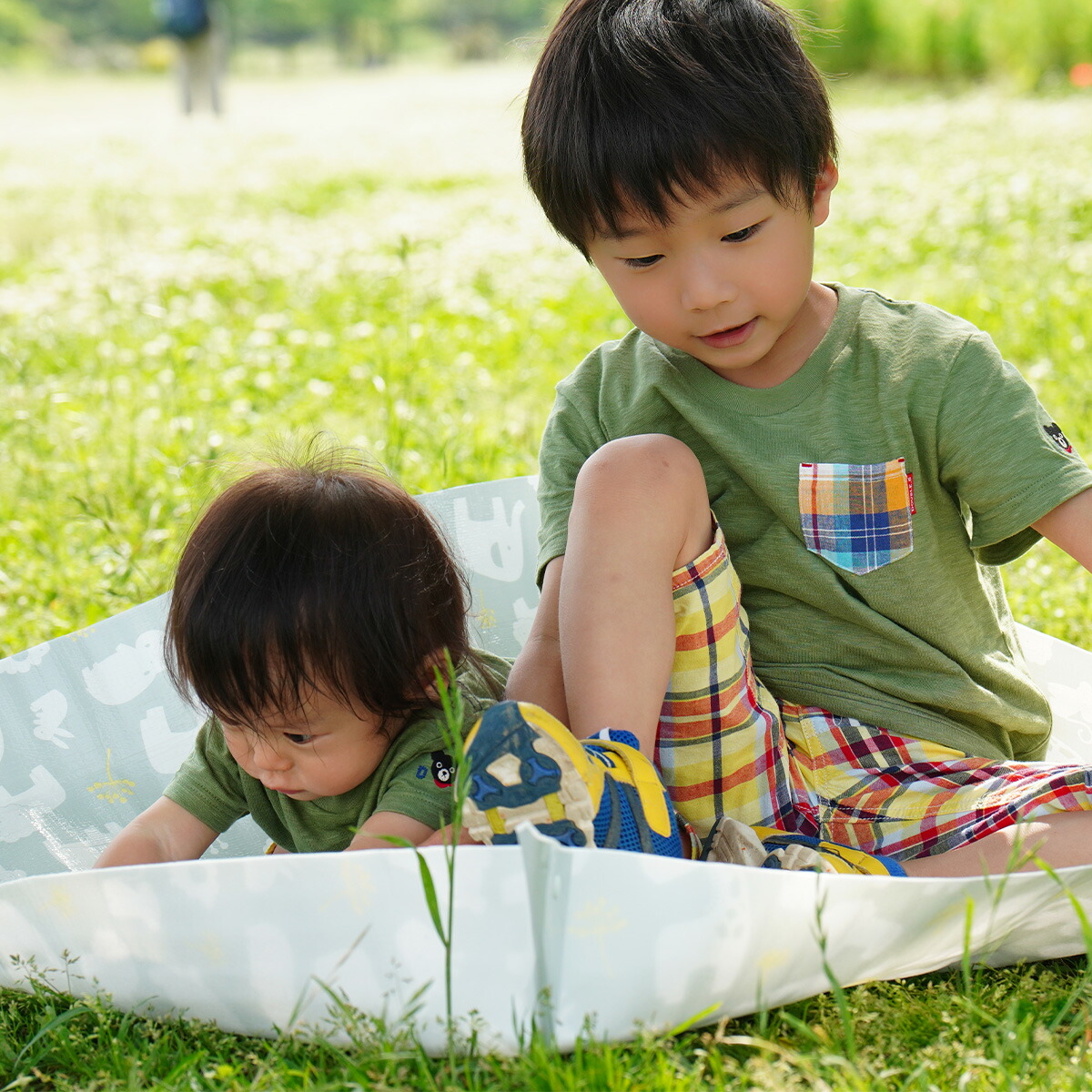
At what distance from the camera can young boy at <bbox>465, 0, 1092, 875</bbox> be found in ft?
4.42

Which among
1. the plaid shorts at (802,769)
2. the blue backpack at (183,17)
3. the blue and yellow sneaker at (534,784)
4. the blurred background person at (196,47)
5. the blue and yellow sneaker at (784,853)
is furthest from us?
the blurred background person at (196,47)

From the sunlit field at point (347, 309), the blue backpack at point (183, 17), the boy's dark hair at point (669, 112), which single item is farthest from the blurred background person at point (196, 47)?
the boy's dark hair at point (669, 112)

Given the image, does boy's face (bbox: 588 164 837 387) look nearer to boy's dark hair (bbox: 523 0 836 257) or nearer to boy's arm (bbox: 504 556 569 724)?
boy's dark hair (bbox: 523 0 836 257)

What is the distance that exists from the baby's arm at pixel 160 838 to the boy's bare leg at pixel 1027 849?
29.6 inches

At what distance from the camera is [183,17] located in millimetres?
14594

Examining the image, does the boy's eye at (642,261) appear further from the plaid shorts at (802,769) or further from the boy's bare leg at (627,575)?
the plaid shorts at (802,769)

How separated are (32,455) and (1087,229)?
3457 millimetres

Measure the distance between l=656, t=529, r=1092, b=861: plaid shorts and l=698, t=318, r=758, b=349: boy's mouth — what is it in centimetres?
21

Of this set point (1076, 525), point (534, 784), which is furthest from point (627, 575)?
point (1076, 525)

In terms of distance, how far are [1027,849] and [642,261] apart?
69 cm

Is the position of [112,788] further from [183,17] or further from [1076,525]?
[183,17]

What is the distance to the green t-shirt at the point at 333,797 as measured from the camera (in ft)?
4.40

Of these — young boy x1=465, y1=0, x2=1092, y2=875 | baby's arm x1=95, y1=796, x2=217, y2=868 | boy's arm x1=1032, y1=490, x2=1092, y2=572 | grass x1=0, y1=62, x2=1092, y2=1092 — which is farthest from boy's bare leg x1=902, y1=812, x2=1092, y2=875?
baby's arm x1=95, y1=796, x2=217, y2=868

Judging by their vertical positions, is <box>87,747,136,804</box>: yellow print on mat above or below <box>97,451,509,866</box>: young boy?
below
